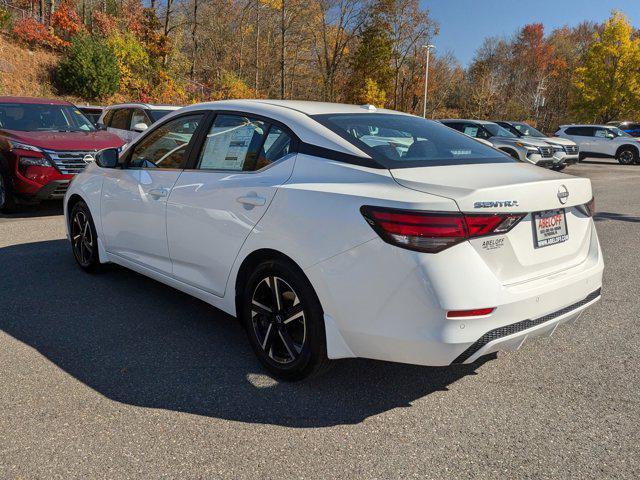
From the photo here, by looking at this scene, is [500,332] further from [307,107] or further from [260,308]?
Result: [307,107]

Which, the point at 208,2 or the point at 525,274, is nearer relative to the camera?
the point at 525,274

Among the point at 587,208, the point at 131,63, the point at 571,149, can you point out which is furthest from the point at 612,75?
the point at 587,208

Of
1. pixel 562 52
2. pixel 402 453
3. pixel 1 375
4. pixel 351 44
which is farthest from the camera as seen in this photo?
pixel 562 52

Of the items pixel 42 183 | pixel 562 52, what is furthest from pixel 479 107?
pixel 42 183

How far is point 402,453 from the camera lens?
8.68 feet

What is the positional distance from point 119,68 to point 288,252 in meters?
29.0

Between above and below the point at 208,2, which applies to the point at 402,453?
below

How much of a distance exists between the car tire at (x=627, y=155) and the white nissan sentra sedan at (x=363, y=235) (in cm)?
2485

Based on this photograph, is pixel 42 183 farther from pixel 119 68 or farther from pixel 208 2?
pixel 208 2

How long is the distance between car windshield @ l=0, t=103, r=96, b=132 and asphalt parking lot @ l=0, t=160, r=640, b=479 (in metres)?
5.48

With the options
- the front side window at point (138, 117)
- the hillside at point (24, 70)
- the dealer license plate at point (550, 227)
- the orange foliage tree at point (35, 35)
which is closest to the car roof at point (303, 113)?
the dealer license plate at point (550, 227)

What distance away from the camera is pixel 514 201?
275 centimetres

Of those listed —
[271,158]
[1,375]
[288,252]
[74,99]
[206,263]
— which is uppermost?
[74,99]

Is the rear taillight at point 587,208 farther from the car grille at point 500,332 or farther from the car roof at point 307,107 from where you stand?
the car roof at point 307,107
